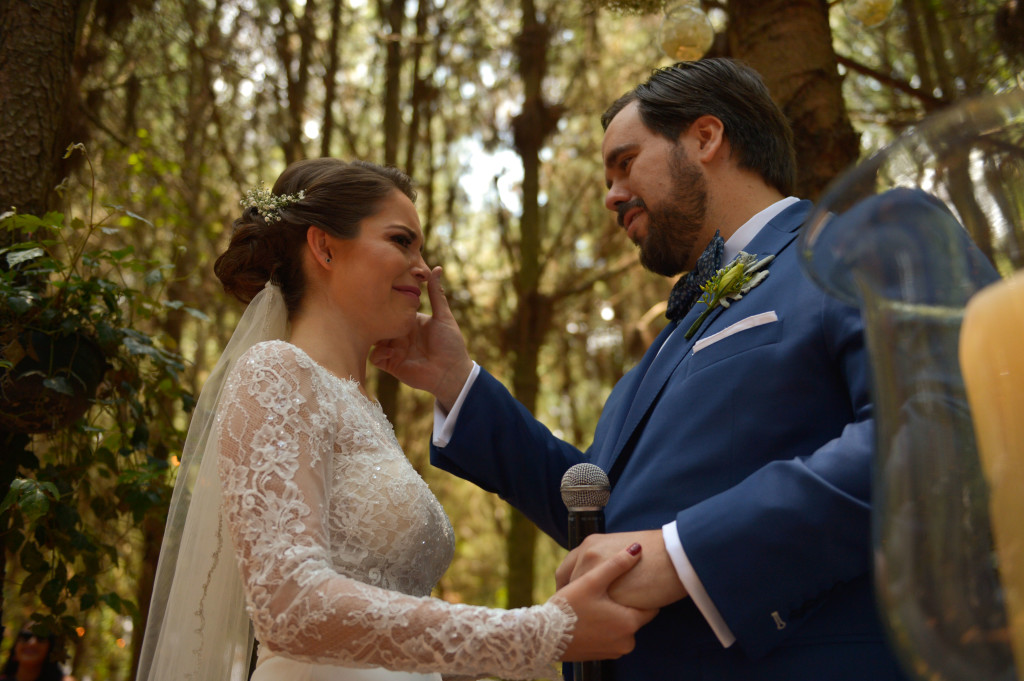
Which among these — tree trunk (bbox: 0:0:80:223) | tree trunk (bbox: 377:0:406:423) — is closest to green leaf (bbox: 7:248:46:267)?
tree trunk (bbox: 0:0:80:223)

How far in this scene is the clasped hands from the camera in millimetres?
1724

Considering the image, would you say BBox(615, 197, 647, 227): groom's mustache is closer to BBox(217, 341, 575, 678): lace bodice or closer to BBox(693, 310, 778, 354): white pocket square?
BBox(693, 310, 778, 354): white pocket square

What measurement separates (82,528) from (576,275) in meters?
5.10

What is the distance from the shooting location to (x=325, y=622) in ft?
5.65

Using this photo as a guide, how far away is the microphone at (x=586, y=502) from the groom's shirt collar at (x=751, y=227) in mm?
962

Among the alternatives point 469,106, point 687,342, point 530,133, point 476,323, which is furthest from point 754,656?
point 469,106

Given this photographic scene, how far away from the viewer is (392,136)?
6.02 meters

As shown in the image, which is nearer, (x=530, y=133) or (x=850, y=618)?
(x=850, y=618)

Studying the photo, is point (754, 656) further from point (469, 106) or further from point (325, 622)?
point (469, 106)

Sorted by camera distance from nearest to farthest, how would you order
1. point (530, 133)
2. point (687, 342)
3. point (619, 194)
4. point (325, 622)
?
1. point (325, 622)
2. point (687, 342)
3. point (619, 194)
4. point (530, 133)

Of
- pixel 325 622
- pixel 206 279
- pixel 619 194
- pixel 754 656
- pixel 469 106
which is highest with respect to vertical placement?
pixel 469 106

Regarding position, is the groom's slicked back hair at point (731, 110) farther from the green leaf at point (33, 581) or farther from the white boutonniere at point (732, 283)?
the green leaf at point (33, 581)

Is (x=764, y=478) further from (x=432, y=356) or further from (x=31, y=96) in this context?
(x=31, y=96)

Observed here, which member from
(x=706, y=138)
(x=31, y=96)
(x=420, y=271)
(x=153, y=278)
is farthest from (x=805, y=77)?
(x=31, y=96)
